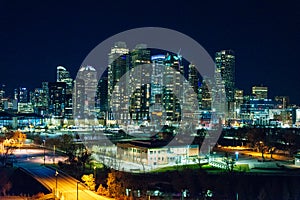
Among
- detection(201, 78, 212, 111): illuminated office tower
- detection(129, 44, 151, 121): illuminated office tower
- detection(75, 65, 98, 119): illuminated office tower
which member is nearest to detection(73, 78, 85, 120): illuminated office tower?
detection(75, 65, 98, 119): illuminated office tower

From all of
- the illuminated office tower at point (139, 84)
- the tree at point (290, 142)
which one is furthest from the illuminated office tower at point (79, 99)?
the tree at point (290, 142)

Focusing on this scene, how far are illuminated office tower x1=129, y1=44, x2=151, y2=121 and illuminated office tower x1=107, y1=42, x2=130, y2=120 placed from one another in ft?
1.86

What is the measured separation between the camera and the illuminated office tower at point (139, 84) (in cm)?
2725

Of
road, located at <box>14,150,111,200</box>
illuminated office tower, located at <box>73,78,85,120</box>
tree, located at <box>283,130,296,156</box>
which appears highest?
illuminated office tower, located at <box>73,78,85,120</box>

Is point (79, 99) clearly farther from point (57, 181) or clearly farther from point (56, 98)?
point (57, 181)

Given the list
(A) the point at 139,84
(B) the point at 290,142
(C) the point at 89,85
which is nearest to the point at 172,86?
(A) the point at 139,84

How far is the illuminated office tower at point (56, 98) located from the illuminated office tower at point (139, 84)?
5.92m

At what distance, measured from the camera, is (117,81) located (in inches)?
1228

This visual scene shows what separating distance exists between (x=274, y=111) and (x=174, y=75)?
8359 millimetres

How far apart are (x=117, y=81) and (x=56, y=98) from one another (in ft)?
16.4

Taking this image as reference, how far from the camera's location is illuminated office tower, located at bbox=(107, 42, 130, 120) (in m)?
27.9

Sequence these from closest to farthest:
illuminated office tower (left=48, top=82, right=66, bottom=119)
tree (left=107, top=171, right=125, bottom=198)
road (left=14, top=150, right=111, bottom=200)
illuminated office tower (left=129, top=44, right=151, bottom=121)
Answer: road (left=14, top=150, right=111, bottom=200) → tree (left=107, top=171, right=125, bottom=198) → illuminated office tower (left=129, top=44, right=151, bottom=121) → illuminated office tower (left=48, top=82, right=66, bottom=119)

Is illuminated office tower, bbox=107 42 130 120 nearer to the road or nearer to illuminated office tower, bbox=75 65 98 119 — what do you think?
illuminated office tower, bbox=75 65 98 119

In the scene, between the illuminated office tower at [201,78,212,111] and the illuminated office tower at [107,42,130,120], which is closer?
the illuminated office tower at [107,42,130,120]
